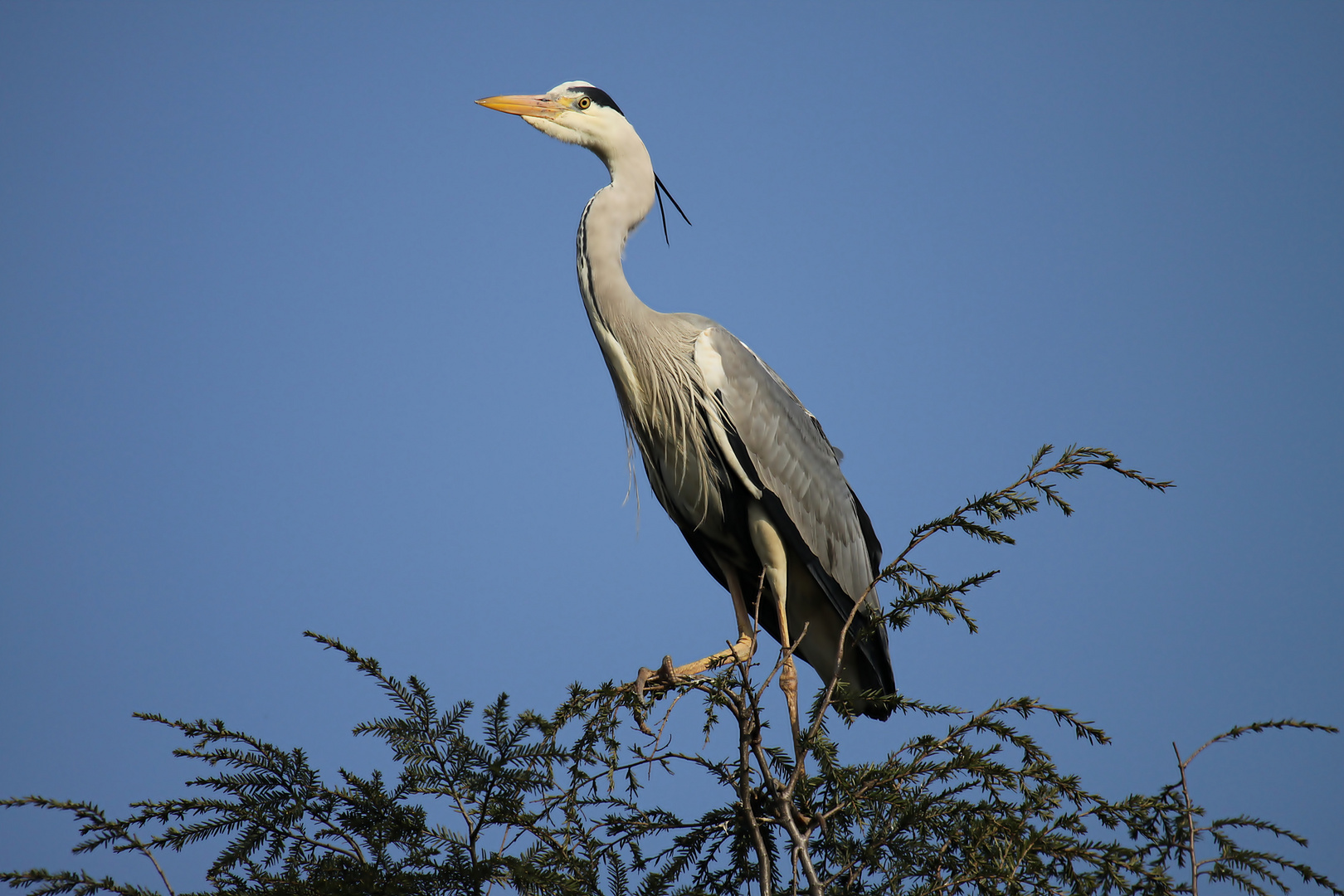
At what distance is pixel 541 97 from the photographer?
471 cm

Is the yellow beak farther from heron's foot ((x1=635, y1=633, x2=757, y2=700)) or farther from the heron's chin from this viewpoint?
heron's foot ((x1=635, y1=633, x2=757, y2=700))

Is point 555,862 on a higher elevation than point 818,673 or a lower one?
lower

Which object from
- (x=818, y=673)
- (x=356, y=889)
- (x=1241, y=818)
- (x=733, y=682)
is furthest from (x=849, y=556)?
(x=356, y=889)

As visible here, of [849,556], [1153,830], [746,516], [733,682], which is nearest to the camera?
[1153,830]

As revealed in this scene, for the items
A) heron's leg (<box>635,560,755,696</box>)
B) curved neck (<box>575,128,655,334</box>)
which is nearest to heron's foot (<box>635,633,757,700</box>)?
heron's leg (<box>635,560,755,696</box>)

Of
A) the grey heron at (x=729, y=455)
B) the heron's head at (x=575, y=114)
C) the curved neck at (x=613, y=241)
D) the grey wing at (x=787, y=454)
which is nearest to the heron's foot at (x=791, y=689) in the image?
the grey heron at (x=729, y=455)

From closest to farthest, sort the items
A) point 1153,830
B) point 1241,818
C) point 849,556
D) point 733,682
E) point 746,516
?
point 1241,818, point 1153,830, point 733,682, point 746,516, point 849,556

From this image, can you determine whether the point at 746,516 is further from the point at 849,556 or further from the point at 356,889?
the point at 356,889

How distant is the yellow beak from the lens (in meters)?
4.68

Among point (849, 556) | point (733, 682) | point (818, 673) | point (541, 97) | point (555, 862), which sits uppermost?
point (541, 97)

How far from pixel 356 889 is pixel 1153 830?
193 centimetres

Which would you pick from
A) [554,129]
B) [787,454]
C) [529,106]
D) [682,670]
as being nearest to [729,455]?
[787,454]

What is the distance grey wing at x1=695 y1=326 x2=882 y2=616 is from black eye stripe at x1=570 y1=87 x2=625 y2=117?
1.22 meters

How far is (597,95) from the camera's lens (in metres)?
4.71
